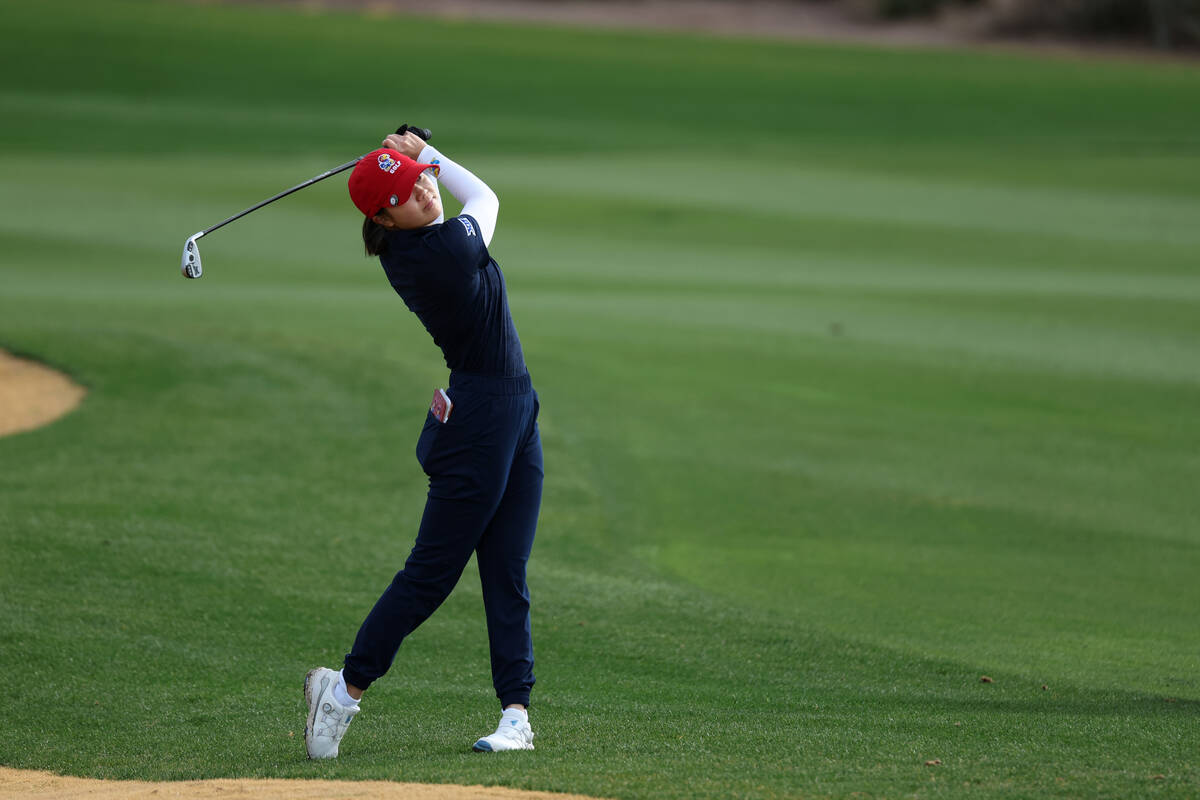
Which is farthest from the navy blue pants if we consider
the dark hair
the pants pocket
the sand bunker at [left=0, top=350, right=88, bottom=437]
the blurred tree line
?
the blurred tree line

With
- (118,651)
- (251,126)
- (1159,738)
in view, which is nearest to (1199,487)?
(1159,738)

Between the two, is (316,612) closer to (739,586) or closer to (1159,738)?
(739,586)

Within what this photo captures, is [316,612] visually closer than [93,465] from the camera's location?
Yes

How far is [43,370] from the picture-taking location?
383 inches

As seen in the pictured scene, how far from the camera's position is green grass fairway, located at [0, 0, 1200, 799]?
190 inches

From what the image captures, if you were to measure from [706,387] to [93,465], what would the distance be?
15.2 feet

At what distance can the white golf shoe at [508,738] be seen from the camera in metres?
4.41

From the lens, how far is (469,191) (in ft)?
15.2

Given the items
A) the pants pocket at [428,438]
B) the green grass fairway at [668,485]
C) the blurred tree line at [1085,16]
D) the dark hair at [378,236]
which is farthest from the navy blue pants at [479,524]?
the blurred tree line at [1085,16]

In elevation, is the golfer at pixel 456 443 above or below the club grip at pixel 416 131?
below

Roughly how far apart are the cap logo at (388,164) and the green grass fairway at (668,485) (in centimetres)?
188

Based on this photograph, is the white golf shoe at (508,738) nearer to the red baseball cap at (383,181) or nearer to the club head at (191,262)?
the red baseball cap at (383,181)

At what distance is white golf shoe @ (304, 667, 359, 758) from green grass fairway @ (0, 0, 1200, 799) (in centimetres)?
9

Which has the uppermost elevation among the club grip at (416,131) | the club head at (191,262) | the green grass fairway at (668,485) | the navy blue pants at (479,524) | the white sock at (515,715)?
the club grip at (416,131)
